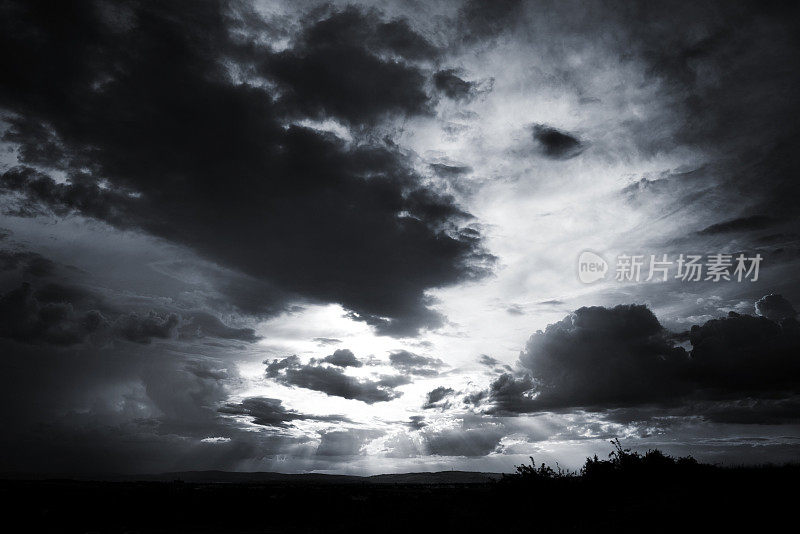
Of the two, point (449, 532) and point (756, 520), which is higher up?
point (756, 520)

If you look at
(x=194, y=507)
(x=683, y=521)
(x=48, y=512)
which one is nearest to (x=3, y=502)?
(x=48, y=512)

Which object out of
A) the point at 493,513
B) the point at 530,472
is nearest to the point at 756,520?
the point at 493,513

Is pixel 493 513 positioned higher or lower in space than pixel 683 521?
lower

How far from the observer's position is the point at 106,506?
62.4 meters

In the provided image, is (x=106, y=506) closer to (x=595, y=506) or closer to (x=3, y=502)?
(x=3, y=502)

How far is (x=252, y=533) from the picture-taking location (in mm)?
39500

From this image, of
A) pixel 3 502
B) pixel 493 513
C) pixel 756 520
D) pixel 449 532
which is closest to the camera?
pixel 756 520

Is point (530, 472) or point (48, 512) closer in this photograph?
point (530, 472)

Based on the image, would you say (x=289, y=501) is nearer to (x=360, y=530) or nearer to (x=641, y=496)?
(x=360, y=530)

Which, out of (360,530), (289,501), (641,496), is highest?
(641,496)

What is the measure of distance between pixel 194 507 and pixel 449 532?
5770 cm

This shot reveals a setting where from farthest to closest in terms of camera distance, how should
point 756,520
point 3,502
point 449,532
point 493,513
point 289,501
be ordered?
point 289,501
point 3,502
point 493,513
point 449,532
point 756,520

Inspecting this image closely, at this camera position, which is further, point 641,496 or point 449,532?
point 641,496

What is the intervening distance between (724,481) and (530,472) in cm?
1521
